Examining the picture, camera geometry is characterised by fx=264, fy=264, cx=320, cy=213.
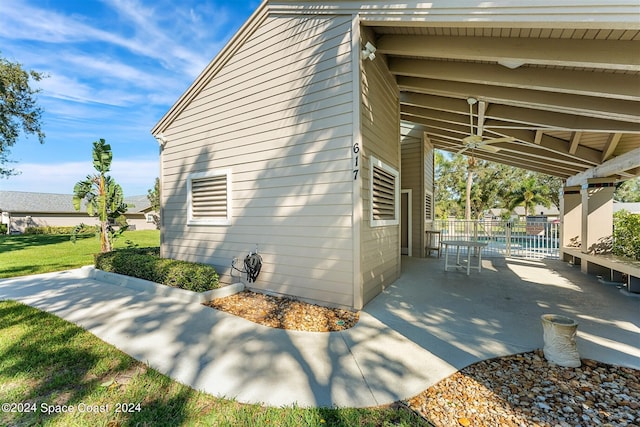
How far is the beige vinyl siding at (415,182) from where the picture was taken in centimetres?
920

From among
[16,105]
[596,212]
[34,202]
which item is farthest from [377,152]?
[34,202]

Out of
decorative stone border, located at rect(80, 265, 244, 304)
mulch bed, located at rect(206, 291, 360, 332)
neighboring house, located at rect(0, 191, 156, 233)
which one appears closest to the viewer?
mulch bed, located at rect(206, 291, 360, 332)

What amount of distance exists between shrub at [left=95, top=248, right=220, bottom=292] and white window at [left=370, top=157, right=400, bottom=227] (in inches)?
132

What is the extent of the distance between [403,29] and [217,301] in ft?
18.5

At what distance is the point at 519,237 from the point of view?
32.9ft

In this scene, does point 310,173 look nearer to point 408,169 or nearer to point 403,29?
point 403,29

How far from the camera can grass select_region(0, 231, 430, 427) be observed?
1916 mm

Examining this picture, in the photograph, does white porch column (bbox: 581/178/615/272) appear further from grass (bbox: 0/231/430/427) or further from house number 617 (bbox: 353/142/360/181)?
grass (bbox: 0/231/430/427)

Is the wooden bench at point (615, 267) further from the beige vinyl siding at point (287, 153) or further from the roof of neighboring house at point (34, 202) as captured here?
the roof of neighboring house at point (34, 202)

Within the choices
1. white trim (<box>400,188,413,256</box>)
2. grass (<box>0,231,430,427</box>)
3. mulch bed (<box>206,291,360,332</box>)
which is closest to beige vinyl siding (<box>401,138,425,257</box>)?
white trim (<box>400,188,413,256</box>)

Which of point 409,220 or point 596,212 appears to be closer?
point 596,212

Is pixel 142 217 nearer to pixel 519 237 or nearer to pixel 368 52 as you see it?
pixel 368 52

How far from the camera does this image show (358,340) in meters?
3.20

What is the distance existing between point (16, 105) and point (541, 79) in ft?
75.6
